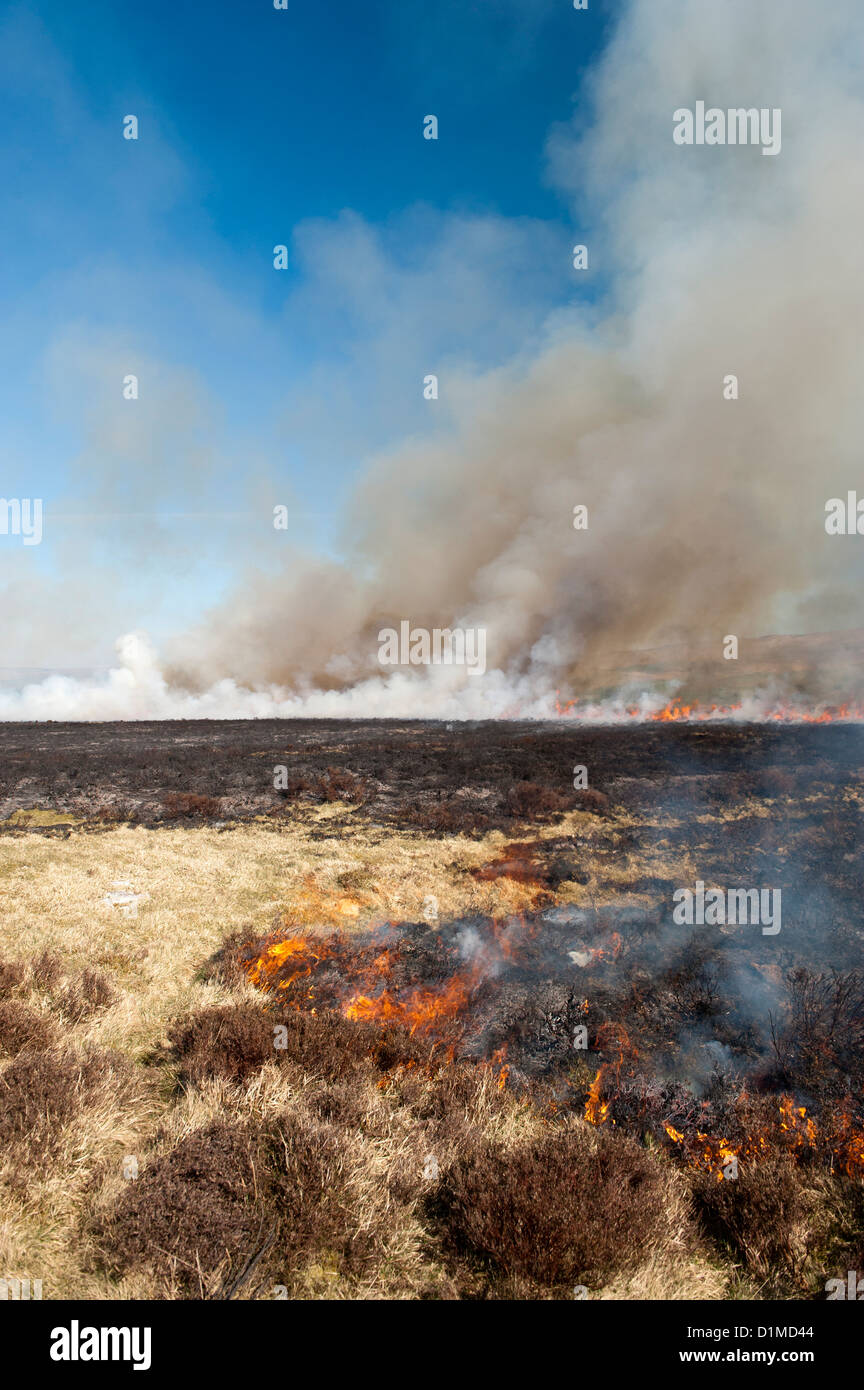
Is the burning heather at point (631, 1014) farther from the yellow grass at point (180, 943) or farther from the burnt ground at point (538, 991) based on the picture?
the yellow grass at point (180, 943)

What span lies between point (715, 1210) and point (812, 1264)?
655 millimetres

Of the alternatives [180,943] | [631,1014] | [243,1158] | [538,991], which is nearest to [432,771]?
[180,943]

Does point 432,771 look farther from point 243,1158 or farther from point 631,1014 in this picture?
point 243,1158

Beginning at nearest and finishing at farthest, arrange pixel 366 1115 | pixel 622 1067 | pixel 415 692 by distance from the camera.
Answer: pixel 366 1115 < pixel 622 1067 < pixel 415 692

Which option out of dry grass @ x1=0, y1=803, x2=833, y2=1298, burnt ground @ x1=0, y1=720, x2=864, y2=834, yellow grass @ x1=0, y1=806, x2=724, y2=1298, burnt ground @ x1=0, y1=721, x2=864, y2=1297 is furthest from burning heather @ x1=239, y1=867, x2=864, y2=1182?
burnt ground @ x1=0, y1=720, x2=864, y2=834

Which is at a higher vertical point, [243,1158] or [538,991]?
[243,1158]

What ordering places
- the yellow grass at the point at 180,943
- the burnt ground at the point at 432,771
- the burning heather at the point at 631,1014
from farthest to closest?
the burnt ground at the point at 432,771, the burning heather at the point at 631,1014, the yellow grass at the point at 180,943

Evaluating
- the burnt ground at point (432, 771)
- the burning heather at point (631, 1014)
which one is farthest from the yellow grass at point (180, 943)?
the burnt ground at point (432, 771)

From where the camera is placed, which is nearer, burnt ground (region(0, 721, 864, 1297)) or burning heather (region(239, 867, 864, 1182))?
burnt ground (region(0, 721, 864, 1297))

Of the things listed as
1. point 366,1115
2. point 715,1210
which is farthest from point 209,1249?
point 715,1210

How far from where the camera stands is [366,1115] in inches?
218

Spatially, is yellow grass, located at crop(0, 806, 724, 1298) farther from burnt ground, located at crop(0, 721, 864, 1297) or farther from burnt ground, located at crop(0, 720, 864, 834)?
burnt ground, located at crop(0, 720, 864, 834)
